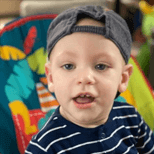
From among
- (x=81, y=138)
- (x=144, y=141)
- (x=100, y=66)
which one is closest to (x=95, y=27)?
(x=100, y=66)

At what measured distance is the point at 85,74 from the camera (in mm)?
662

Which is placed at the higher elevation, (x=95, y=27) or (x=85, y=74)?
(x=95, y=27)

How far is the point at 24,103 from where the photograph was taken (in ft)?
3.97

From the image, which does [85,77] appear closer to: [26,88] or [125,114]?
[125,114]

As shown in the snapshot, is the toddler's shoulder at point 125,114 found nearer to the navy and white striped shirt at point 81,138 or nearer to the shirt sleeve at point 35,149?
the navy and white striped shirt at point 81,138

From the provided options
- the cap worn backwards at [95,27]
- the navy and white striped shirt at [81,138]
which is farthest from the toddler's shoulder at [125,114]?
the cap worn backwards at [95,27]

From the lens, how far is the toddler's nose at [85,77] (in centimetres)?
65

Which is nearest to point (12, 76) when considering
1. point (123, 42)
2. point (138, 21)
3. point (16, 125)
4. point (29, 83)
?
point (29, 83)

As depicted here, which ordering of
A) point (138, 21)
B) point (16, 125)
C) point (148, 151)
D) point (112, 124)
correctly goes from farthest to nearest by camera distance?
point (138, 21), point (16, 125), point (148, 151), point (112, 124)

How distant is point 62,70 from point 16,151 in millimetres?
529

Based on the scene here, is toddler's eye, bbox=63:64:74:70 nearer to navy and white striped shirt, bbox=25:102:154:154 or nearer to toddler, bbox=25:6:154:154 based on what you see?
toddler, bbox=25:6:154:154

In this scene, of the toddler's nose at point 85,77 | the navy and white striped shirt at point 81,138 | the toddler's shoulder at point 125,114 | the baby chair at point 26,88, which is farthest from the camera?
the baby chair at point 26,88

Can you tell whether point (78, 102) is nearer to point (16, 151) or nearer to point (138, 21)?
point (16, 151)

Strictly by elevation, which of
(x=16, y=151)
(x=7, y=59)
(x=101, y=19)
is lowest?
(x=16, y=151)
